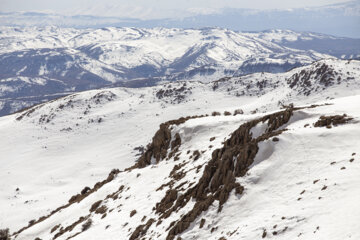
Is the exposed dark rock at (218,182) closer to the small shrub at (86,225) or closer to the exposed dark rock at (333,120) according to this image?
the exposed dark rock at (333,120)

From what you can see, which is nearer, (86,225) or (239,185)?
(239,185)

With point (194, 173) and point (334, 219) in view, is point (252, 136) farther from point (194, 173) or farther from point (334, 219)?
point (334, 219)

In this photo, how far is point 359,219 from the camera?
59.1ft

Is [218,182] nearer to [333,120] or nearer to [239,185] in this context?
[239,185]

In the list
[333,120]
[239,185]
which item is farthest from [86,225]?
[333,120]

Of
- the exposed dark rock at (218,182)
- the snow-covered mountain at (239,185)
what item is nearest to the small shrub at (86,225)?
the snow-covered mountain at (239,185)

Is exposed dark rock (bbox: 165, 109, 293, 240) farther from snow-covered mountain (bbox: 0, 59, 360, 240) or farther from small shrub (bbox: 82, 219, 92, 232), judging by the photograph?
small shrub (bbox: 82, 219, 92, 232)

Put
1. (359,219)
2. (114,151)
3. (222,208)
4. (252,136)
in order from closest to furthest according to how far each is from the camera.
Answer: (359,219) < (222,208) < (252,136) < (114,151)

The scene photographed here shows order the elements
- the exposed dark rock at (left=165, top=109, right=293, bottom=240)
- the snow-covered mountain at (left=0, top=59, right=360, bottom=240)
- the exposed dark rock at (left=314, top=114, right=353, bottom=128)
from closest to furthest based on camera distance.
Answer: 1. the snow-covered mountain at (left=0, top=59, right=360, bottom=240)
2. the exposed dark rock at (left=165, top=109, right=293, bottom=240)
3. the exposed dark rock at (left=314, top=114, right=353, bottom=128)

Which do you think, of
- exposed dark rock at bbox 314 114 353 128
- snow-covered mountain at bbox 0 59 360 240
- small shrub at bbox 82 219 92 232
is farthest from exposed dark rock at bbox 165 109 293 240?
small shrub at bbox 82 219 92 232

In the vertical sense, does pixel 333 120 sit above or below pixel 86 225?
above

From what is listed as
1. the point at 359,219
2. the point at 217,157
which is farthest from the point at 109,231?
the point at 359,219

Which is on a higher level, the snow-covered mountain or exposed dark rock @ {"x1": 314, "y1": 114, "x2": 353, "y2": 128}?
exposed dark rock @ {"x1": 314, "y1": 114, "x2": 353, "y2": 128}

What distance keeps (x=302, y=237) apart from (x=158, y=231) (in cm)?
1343
